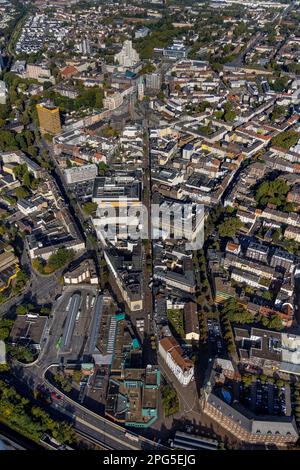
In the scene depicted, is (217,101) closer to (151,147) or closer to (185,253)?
(151,147)

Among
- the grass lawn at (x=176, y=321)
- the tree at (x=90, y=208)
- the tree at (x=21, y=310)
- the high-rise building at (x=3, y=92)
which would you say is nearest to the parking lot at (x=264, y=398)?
the grass lawn at (x=176, y=321)

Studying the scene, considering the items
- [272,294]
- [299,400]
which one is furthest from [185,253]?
[299,400]

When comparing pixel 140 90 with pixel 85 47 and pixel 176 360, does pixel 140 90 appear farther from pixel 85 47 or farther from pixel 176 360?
pixel 176 360

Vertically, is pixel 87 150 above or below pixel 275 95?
below

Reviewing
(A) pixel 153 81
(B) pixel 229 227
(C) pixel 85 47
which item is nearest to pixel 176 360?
(B) pixel 229 227

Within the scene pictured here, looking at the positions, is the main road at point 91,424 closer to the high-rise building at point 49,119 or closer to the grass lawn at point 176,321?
the grass lawn at point 176,321

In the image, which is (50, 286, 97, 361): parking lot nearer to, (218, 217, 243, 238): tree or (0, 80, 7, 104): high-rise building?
(218, 217, 243, 238): tree

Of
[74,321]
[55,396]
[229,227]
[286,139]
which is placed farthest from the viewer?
[286,139]
